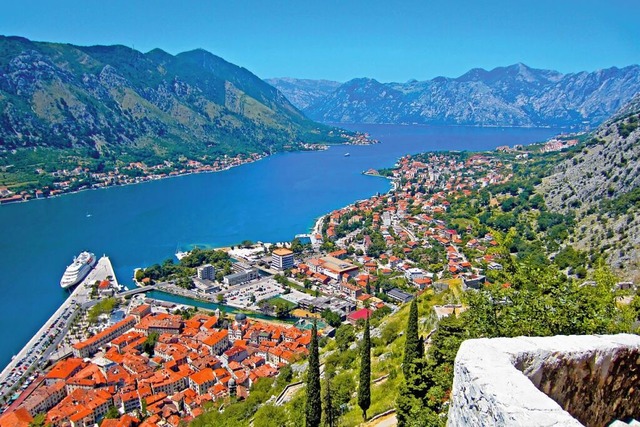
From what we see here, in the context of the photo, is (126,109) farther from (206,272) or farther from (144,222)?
(206,272)

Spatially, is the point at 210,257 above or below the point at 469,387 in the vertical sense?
below

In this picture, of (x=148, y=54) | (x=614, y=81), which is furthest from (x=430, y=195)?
(x=614, y=81)

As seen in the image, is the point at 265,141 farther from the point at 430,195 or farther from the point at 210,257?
the point at 210,257

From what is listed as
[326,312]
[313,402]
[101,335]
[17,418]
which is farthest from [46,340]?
[313,402]

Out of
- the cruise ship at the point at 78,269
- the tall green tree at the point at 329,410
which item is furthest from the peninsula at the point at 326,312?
the cruise ship at the point at 78,269

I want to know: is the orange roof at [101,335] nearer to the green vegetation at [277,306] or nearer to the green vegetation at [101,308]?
the green vegetation at [101,308]
